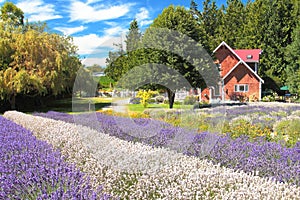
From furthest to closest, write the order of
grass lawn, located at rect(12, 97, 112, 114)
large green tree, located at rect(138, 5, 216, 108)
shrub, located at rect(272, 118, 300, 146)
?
1. grass lawn, located at rect(12, 97, 112, 114)
2. large green tree, located at rect(138, 5, 216, 108)
3. shrub, located at rect(272, 118, 300, 146)

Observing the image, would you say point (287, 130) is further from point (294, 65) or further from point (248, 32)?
point (248, 32)

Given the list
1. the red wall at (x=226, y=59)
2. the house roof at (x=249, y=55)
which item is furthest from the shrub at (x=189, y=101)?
the house roof at (x=249, y=55)

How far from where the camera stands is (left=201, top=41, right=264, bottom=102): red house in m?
28.1

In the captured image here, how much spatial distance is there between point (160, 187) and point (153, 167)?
472mm

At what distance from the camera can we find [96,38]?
8805mm

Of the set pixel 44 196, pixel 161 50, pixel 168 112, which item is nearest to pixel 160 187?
pixel 44 196

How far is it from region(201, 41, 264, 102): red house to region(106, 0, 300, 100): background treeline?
2.70m

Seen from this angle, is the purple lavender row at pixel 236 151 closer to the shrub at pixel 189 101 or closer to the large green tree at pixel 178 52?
the large green tree at pixel 178 52

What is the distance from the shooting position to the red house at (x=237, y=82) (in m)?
28.1

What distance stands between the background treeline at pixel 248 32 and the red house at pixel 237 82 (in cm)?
270

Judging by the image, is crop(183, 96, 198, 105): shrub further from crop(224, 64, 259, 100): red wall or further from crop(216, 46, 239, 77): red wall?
crop(216, 46, 239, 77): red wall

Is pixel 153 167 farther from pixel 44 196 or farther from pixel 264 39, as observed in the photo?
pixel 264 39

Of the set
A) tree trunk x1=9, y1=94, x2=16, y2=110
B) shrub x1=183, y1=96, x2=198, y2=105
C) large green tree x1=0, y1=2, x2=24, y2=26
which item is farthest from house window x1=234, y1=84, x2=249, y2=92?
large green tree x1=0, y1=2, x2=24, y2=26

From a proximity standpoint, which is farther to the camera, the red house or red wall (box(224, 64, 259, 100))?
red wall (box(224, 64, 259, 100))
